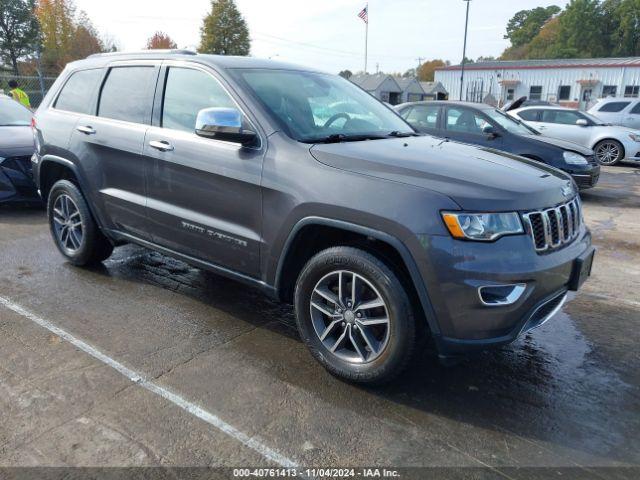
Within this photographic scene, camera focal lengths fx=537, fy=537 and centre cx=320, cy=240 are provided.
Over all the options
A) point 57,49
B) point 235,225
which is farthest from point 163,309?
point 57,49

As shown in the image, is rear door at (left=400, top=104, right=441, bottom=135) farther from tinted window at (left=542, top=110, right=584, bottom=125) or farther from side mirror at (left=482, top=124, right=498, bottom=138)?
tinted window at (left=542, top=110, right=584, bottom=125)

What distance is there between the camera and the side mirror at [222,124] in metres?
3.24

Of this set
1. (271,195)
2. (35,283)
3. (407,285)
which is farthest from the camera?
(35,283)

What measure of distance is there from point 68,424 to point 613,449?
271 cm

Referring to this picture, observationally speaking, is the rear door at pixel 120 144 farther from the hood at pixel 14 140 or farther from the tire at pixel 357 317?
the hood at pixel 14 140

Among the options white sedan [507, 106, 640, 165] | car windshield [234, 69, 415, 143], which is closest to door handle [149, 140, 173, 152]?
car windshield [234, 69, 415, 143]

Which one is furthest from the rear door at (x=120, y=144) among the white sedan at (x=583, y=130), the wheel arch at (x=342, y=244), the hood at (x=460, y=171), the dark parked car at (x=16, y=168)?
the white sedan at (x=583, y=130)

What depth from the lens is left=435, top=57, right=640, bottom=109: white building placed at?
44.1 meters

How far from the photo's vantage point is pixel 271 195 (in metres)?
3.27

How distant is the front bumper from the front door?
48.2 inches

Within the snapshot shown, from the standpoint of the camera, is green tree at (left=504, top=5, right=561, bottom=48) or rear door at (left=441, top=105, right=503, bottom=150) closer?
rear door at (left=441, top=105, right=503, bottom=150)

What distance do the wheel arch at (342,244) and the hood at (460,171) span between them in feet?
1.07

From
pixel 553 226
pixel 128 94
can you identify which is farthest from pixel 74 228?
pixel 553 226

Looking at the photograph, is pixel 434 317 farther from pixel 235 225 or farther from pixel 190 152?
pixel 190 152
